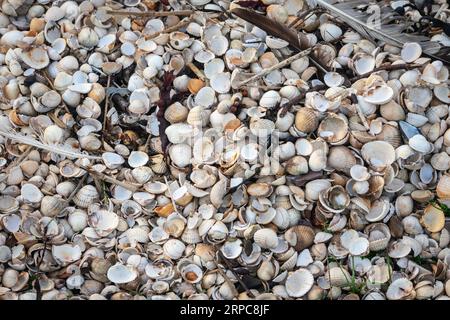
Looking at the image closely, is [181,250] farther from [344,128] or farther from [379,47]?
[379,47]

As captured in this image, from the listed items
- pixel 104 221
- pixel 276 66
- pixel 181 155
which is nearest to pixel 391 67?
pixel 276 66

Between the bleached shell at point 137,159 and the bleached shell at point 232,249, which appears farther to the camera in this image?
the bleached shell at point 137,159

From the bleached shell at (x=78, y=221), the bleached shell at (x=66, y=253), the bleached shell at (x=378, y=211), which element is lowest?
the bleached shell at (x=66, y=253)

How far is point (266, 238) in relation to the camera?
1.81 metres

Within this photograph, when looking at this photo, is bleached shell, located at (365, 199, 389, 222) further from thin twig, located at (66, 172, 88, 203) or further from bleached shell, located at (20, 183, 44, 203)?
bleached shell, located at (20, 183, 44, 203)

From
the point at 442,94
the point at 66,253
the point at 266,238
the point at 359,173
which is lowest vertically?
the point at 66,253

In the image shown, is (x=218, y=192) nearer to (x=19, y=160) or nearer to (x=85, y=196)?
(x=85, y=196)

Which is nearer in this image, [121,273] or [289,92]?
[121,273]

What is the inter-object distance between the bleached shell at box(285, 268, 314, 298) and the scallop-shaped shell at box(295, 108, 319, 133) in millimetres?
380

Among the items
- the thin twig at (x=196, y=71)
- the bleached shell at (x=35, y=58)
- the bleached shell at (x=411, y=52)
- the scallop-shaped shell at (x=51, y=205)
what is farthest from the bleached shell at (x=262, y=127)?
the bleached shell at (x=35, y=58)

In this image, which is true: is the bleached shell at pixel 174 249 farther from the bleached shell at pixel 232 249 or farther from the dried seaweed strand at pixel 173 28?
the dried seaweed strand at pixel 173 28

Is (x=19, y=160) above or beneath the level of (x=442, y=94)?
beneath

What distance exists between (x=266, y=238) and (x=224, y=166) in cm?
22

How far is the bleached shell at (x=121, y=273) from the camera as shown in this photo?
71.3 inches
